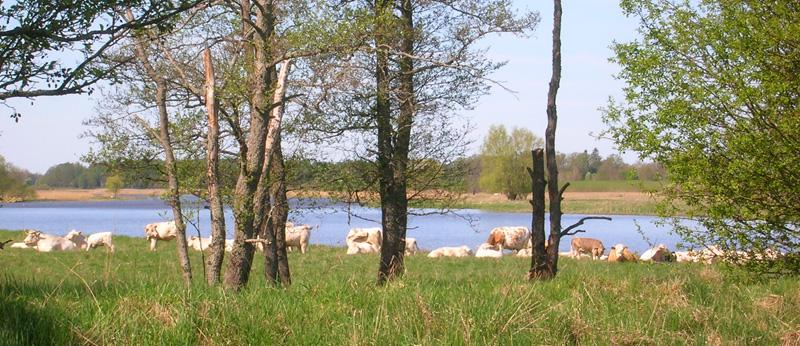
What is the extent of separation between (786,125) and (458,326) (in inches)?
191

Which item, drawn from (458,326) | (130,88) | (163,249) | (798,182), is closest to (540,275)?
(798,182)

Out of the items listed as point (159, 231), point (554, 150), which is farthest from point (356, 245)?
point (554, 150)

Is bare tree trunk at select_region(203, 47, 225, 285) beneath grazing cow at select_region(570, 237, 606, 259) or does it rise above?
above

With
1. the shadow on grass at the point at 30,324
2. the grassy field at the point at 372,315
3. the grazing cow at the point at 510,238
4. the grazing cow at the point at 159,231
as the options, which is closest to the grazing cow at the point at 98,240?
the grazing cow at the point at 159,231

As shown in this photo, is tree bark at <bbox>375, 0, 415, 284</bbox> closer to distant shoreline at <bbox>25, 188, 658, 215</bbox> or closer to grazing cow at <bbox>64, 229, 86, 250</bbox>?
grazing cow at <bbox>64, 229, 86, 250</bbox>

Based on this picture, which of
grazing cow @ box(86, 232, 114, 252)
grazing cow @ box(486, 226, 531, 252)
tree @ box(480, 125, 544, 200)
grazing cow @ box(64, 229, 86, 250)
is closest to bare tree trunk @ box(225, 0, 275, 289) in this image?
grazing cow @ box(86, 232, 114, 252)

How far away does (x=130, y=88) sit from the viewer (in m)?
15.5

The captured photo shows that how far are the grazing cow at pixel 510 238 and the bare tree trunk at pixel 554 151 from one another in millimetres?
21264

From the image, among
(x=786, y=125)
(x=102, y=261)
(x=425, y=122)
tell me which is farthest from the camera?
(x=102, y=261)

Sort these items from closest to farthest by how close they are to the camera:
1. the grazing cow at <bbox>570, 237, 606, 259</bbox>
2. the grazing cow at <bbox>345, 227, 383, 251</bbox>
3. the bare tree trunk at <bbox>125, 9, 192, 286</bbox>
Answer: the bare tree trunk at <bbox>125, 9, 192, 286</bbox> → the grazing cow at <bbox>570, 237, 606, 259</bbox> → the grazing cow at <bbox>345, 227, 383, 251</bbox>

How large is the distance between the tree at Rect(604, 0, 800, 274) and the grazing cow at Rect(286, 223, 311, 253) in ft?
69.3

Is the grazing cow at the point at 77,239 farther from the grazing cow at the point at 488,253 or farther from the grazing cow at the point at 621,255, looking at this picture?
the grazing cow at the point at 621,255

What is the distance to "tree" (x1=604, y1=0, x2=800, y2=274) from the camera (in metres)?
10.1

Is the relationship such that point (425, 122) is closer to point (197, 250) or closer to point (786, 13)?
point (786, 13)
